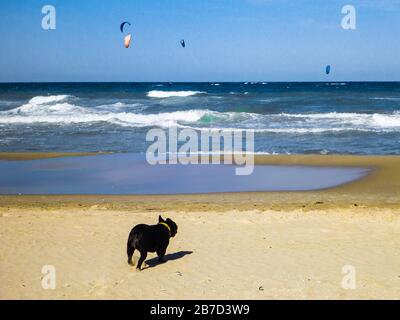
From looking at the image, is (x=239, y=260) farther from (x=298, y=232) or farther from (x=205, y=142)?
(x=205, y=142)

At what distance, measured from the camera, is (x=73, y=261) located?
5773 millimetres

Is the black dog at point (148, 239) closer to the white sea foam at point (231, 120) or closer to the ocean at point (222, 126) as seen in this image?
the ocean at point (222, 126)

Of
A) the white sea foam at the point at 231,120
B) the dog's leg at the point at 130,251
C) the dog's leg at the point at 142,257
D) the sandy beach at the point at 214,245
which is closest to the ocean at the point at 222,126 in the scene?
the white sea foam at the point at 231,120

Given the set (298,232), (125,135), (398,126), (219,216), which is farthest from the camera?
(398,126)

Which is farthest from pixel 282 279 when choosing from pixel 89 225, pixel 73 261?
pixel 89 225

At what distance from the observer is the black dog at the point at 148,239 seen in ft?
17.9

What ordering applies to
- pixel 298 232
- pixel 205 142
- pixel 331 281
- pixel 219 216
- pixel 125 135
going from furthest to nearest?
pixel 125 135 < pixel 205 142 < pixel 219 216 < pixel 298 232 < pixel 331 281

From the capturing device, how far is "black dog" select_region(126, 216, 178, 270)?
17.9 ft

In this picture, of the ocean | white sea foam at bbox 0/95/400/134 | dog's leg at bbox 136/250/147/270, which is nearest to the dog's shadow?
dog's leg at bbox 136/250/147/270

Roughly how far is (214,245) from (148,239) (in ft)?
3.68

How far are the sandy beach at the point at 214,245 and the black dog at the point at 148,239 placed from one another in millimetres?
176

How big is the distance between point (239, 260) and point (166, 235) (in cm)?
87

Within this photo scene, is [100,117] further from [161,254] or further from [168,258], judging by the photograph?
[161,254]

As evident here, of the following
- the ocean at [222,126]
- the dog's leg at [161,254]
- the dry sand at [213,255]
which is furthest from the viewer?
the ocean at [222,126]
